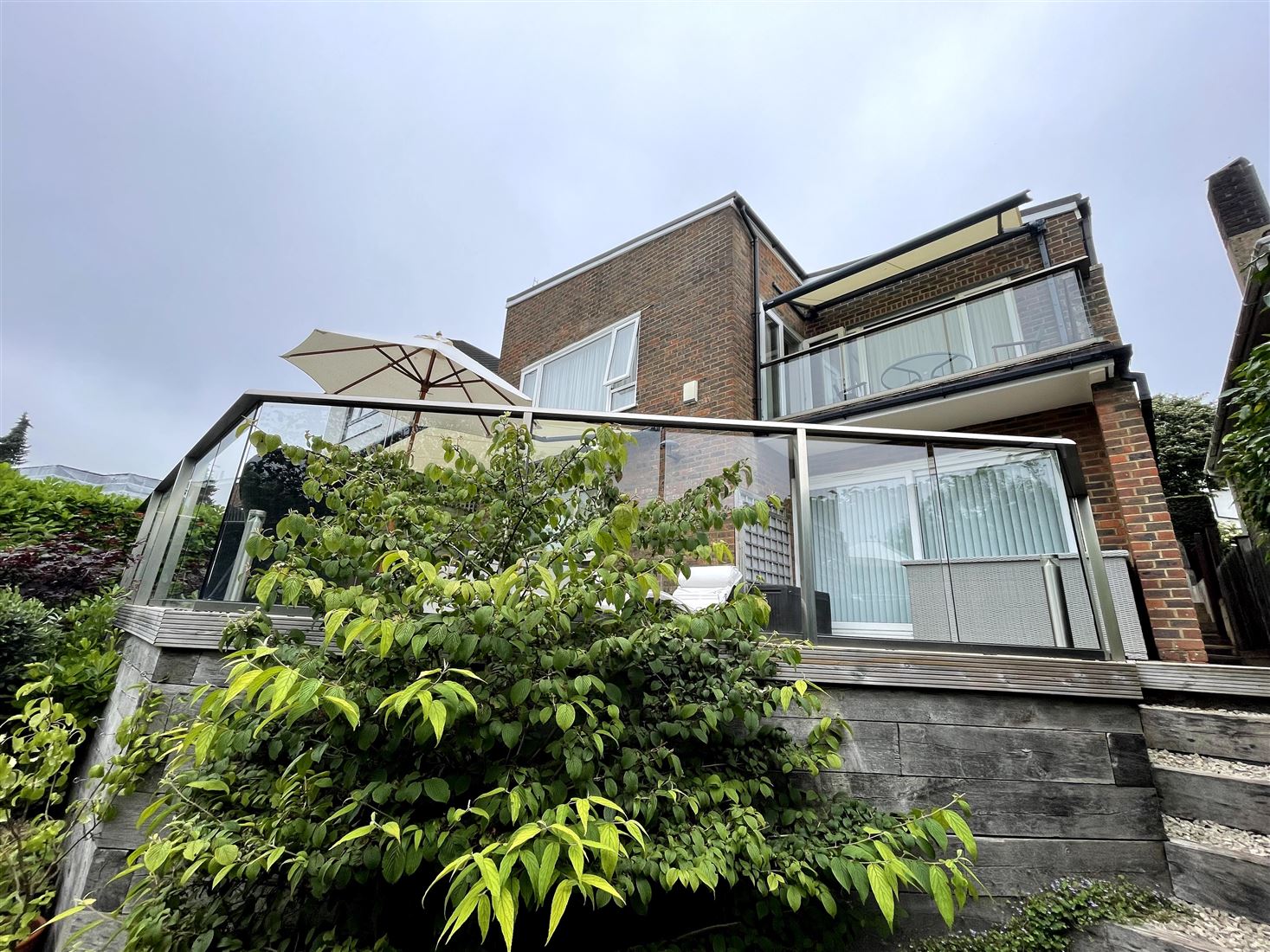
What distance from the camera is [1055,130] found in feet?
42.2

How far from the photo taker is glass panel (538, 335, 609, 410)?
9.01 meters

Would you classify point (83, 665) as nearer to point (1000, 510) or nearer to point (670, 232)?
point (1000, 510)

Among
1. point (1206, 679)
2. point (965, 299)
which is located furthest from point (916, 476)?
point (965, 299)

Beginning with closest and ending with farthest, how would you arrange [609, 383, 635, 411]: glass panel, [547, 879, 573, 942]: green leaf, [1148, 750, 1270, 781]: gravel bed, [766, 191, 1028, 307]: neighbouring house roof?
[547, 879, 573, 942]: green leaf → [1148, 750, 1270, 781]: gravel bed → [766, 191, 1028, 307]: neighbouring house roof → [609, 383, 635, 411]: glass panel

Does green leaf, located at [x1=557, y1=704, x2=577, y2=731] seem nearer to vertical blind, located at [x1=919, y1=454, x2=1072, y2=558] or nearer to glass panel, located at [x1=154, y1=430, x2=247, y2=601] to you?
glass panel, located at [x1=154, y1=430, x2=247, y2=601]

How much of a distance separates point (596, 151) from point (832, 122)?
7371 mm

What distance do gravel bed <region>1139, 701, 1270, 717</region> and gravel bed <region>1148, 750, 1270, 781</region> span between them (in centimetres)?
19

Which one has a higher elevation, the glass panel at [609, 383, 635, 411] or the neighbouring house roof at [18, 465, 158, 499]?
the glass panel at [609, 383, 635, 411]

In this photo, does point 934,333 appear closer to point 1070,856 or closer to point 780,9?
point 1070,856

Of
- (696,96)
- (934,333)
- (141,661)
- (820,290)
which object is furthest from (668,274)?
(141,661)

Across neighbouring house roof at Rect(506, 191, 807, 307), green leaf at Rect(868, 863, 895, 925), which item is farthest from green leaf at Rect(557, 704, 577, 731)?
neighbouring house roof at Rect(506, 191, 807, 307)

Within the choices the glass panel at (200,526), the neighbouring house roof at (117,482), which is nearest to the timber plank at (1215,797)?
the glass panel at (200,526)

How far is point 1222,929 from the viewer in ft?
6.42

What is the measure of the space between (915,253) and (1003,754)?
7304 mm
